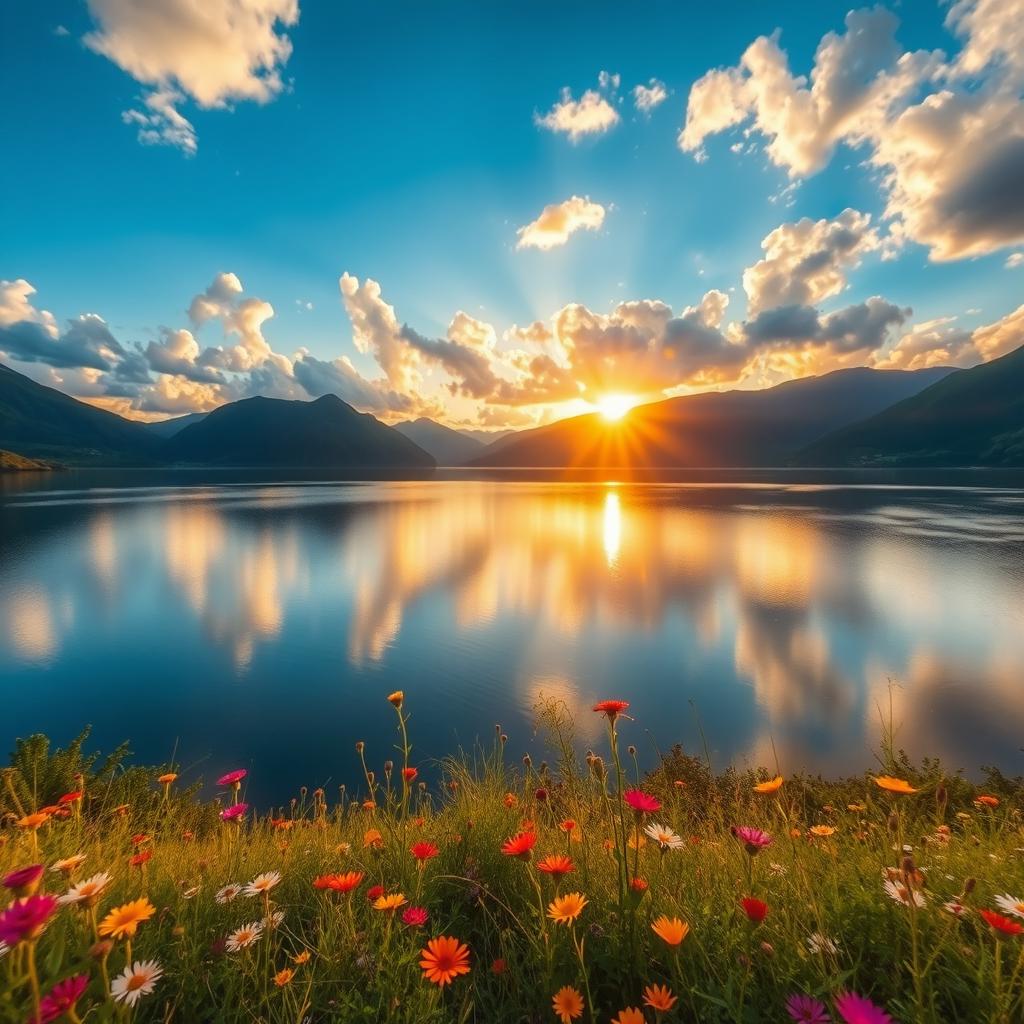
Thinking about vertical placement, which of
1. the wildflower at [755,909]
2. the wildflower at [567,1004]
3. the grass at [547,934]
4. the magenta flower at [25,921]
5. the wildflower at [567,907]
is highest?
the magenta flower at [25,921]

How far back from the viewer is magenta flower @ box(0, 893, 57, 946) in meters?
1.09

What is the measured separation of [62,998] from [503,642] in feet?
76.6

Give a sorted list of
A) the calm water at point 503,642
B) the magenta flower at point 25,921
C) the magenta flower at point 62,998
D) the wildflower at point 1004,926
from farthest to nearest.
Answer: the calm water at point 503,642 → the wildflower at point 1004,926 → the magenta flower at point 62,998 → the magenta flower at point 25,921

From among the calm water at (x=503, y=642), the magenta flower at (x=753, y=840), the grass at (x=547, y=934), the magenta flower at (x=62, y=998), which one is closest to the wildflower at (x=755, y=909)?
the grass at (x=547, y=934)

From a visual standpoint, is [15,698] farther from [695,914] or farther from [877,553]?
[877,553]

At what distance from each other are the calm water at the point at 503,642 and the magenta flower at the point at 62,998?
13.5m

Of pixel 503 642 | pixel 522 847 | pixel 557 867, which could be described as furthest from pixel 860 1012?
pixel 503 642

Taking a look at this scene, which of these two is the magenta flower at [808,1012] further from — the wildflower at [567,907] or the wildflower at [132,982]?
the wildflower at [132,982]

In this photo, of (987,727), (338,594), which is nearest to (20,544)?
(338,594)

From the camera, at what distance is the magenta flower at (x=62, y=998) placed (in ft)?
3.99

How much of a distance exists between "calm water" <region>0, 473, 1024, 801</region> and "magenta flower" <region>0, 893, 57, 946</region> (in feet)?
44.7

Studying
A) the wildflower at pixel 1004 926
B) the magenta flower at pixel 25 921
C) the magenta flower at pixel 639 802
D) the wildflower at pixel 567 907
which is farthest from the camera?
the magenta flower at pixel 639 802

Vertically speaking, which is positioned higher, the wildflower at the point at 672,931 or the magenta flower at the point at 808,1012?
the wildflower at the point at 672,931

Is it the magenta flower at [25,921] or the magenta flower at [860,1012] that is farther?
the magenta flower at [860,1012]
